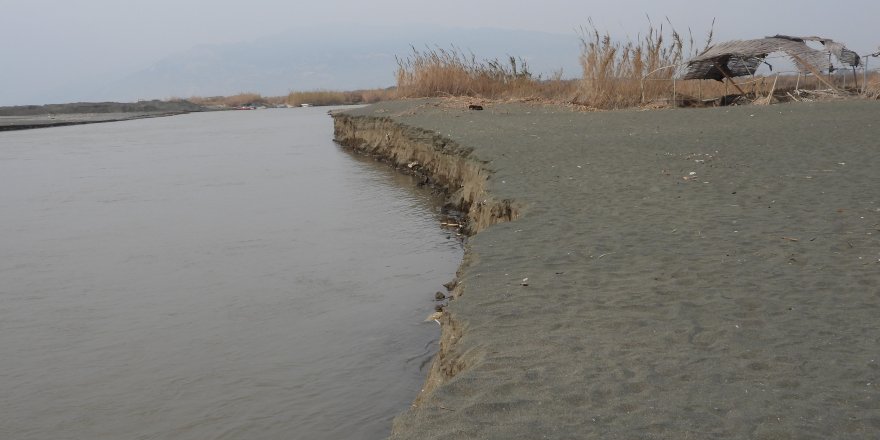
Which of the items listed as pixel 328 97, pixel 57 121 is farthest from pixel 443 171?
pixel 328 97

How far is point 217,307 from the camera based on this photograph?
25.7ft

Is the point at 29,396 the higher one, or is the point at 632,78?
the point at 632,78

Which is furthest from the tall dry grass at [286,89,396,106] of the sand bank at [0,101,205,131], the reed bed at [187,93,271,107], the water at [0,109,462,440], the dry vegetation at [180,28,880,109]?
the water at [0,109,462,440]

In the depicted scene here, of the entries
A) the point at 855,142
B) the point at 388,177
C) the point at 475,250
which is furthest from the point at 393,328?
the point at 388,177

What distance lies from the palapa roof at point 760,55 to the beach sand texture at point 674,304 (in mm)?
9798

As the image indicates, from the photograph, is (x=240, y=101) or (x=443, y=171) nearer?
(x=443, y=171)

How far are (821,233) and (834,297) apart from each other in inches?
64.9

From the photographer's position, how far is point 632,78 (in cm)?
2134

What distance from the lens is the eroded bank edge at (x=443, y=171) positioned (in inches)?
198

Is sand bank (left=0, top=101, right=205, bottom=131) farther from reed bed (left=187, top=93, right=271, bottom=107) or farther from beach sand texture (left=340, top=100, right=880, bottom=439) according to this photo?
beach sand texture (left=340, top=100, right=880, bottom=439)

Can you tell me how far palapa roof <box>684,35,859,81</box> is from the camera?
19.8 metres

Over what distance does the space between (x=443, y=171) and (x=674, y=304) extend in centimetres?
966

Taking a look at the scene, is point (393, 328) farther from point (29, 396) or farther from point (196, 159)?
point (196, 159)

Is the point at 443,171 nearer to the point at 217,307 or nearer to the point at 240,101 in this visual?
the point at 217,307
